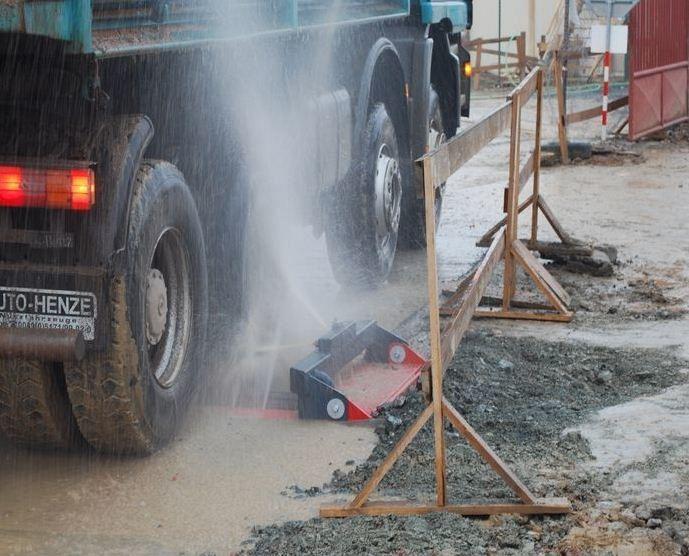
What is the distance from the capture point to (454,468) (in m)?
4.96

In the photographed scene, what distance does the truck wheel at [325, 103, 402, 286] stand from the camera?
329 inches

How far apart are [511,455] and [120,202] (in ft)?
6.32

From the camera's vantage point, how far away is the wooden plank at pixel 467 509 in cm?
444

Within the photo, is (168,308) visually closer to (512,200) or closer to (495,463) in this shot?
(495,463)

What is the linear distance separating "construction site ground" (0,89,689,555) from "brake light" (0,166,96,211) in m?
1.18

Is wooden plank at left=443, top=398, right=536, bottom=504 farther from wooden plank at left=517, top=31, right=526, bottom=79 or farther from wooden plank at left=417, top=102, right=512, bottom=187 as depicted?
wooden plank at left=517, top=31, right=526, bottom=79

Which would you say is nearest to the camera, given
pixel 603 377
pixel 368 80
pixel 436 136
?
pixel 603 377

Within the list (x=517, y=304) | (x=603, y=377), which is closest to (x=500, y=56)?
(x=517, y=304)

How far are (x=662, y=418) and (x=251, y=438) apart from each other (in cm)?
187

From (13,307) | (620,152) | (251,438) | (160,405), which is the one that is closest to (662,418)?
(251,438)

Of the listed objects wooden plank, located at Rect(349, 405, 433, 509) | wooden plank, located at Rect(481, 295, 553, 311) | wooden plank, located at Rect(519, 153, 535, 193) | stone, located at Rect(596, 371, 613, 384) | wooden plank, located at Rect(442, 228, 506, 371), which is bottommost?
wooden plank, located at Rect(481, 295, 553, 311)

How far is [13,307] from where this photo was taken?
454 centimetres

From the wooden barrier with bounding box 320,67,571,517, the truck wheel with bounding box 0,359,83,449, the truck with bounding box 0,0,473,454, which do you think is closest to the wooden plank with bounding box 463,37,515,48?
the truck with bounding box 0,0,473,454

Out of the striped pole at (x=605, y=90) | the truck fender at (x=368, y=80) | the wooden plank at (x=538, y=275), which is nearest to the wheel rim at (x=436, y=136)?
the truck fender at (x=368, y=80)
